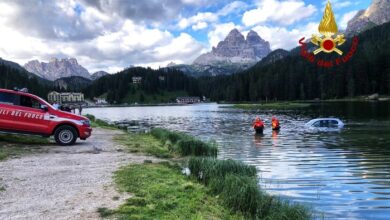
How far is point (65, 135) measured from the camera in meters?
23.9

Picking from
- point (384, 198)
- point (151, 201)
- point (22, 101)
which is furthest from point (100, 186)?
point (22, 101)

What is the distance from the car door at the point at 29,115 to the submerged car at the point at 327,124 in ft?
111

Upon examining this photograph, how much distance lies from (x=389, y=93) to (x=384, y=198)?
163 metres

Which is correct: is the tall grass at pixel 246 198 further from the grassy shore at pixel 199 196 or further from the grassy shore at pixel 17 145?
the grassy shore at pixel 17 145

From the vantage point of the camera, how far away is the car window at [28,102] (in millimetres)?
22272

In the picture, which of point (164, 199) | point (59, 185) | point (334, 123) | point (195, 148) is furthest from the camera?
point (334, 123)

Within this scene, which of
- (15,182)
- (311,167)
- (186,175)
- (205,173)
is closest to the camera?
(15,182)

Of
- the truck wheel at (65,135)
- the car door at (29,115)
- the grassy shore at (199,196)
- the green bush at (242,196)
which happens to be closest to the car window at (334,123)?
the truck wheel at (65,135)

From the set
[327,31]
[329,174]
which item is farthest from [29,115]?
[327,31]

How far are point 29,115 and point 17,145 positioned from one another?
6.89 ft

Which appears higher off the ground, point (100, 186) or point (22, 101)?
point (22, 101)

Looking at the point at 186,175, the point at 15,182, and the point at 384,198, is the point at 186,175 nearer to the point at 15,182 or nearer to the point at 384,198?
the point at 15,182

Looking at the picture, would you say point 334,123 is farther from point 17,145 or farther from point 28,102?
point 17,145

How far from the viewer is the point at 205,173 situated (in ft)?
47.9
